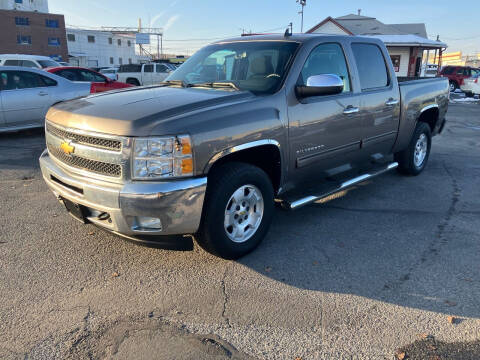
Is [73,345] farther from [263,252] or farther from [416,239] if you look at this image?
[416,239]

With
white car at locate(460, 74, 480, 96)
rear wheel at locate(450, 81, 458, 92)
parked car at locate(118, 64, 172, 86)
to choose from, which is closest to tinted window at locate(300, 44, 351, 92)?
parked car at locate(118, 64, 172, 86)

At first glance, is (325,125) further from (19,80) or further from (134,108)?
(19,80)

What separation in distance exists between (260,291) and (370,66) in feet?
10.8

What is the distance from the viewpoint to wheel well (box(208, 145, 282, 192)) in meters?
3.62

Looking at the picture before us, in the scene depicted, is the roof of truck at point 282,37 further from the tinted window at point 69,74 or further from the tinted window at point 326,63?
the tinted window at point 69,74

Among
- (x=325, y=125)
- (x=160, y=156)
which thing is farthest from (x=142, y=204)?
(x=325, y=125)

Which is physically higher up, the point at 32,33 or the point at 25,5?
the point at 25,5

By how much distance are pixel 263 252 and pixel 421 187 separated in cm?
330

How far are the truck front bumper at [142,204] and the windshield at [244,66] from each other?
1.37 m

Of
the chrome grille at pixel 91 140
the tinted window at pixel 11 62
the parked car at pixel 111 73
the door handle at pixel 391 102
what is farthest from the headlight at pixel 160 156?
the parked car at pixel 111 73

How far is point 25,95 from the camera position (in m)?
8.68

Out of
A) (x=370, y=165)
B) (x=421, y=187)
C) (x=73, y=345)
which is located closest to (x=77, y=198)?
(x=73, y=345)

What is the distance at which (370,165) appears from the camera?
5.47 m

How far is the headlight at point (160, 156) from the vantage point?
2.92m
